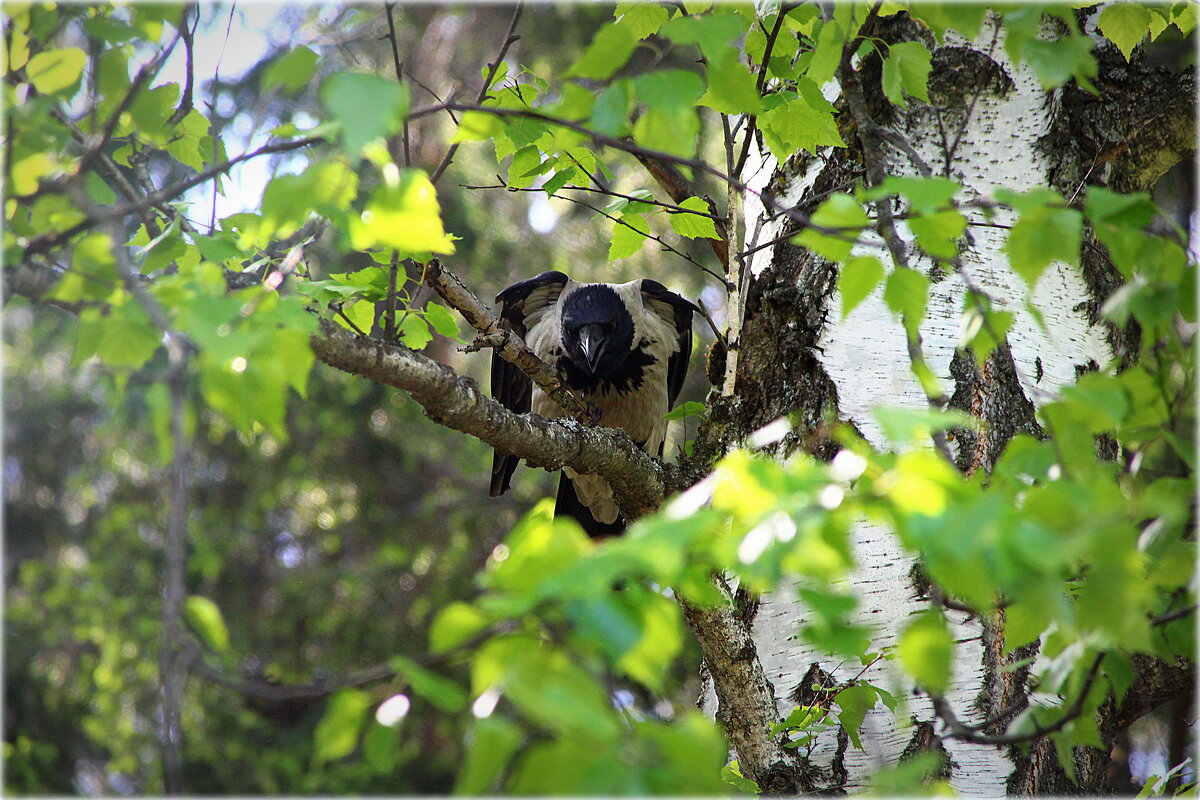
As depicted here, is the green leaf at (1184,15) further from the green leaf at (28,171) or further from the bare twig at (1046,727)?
the green leaf at (28,171)

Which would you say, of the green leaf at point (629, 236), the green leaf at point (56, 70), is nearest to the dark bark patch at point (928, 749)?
the green leaf at point (629, 236)

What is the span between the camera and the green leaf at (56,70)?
54.8 inches

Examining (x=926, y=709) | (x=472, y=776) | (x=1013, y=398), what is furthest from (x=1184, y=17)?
(x=472, y=776)

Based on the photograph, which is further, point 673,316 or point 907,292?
point 673,316

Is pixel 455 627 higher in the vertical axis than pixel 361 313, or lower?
lower

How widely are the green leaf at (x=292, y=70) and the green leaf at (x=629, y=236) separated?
1195 mm

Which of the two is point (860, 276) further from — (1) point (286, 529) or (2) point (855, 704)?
(1) point (286, 529)

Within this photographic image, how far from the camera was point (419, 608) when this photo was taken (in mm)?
6996

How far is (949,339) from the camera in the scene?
2.44m

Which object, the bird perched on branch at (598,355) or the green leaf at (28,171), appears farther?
the bird perched on branch at (598,355)

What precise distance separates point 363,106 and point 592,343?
3.04 m

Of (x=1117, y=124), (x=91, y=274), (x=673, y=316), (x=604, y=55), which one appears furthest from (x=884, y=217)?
(x=673, y=316)

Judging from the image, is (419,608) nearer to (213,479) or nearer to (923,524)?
(213,479)

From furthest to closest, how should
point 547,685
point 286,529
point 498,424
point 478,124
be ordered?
point 286,529 → point 498,424 → point 478,124 → point 547,685
